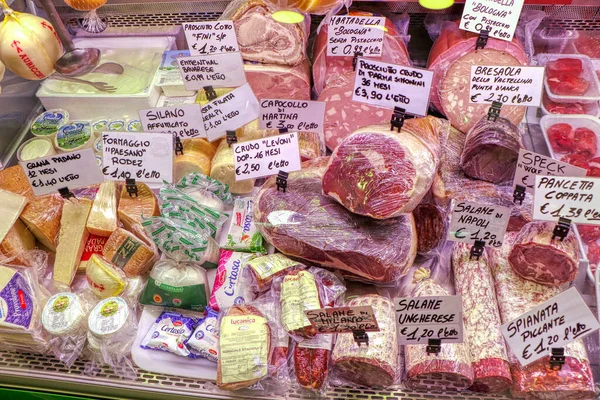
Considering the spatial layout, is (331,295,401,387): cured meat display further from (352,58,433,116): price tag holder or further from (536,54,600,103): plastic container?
(536,54,600,103): plastic container

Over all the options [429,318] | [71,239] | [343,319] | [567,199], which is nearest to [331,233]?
[343,319]

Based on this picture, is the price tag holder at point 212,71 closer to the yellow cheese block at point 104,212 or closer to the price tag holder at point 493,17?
the yellow cheese block at point 104,212

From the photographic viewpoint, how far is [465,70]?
247 centimetres

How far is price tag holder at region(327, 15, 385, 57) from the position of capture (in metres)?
2.50

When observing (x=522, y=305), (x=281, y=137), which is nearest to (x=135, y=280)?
(x=281, y=137)

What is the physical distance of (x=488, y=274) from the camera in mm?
1979

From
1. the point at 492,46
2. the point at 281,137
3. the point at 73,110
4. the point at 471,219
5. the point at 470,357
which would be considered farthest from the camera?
the point at 73,110

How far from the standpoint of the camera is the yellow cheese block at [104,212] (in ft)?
7.25

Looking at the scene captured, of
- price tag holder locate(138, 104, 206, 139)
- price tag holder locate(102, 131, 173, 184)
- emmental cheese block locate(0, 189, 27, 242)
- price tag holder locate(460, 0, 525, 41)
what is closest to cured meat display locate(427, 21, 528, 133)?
price tag holder locate(460, 0, 525, 41)

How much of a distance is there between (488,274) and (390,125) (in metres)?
0.68

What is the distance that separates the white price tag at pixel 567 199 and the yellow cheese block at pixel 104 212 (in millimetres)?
1671

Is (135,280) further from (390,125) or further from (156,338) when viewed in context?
(390,125)

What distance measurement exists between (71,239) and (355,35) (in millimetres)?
1601

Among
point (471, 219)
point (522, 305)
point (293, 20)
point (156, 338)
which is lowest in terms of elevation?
point (156, 338)
